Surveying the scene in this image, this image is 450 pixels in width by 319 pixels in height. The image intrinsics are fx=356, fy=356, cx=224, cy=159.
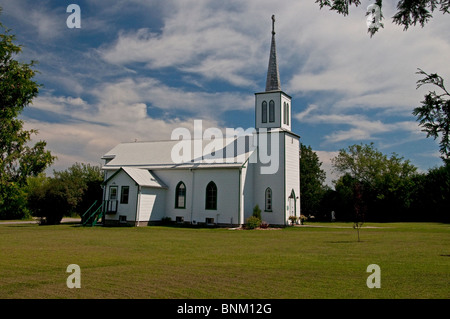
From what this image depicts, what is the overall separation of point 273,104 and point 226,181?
928 cm

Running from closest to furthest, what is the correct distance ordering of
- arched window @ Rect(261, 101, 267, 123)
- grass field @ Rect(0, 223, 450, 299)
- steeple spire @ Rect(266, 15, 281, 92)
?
grass field @ Rect(0, 223, 450, 299) < arched window @ Rect(261, 101, 267, 123) < steeple spire @ Rect(266, 15, 281, 92)

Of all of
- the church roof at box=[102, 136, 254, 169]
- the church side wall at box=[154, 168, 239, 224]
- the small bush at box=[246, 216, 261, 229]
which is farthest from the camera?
the church roof at box=[102, 136, 254, 169]

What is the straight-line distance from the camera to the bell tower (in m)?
35.2

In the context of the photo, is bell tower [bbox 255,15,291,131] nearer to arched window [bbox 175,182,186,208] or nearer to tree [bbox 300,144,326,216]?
arched window [bbox 175,182,186,208]

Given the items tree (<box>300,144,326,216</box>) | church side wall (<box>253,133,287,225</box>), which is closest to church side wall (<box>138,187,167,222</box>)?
church side wall (<box>253,133,287,225</box>)

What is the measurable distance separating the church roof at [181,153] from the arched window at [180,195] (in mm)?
2015

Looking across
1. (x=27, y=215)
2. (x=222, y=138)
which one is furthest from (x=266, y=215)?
(x=27, y=215)

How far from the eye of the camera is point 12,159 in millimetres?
15914

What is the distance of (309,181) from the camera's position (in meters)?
48.9

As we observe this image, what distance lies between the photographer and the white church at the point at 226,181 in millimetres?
32969

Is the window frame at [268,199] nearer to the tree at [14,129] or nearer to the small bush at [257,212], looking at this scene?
the small bush at [257,212]

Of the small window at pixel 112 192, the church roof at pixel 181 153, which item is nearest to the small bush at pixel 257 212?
the church roof at pixel 181 153

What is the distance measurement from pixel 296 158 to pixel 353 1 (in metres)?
29.4

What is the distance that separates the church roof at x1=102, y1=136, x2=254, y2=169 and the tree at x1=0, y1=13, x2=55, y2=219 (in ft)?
61.7
